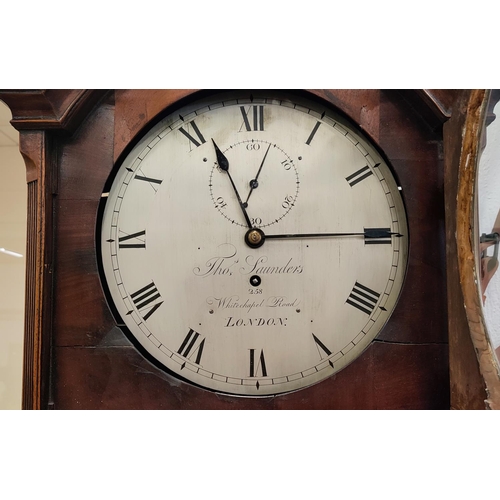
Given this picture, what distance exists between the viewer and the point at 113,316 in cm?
82


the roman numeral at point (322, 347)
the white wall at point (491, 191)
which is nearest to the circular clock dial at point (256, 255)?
the roman numeral at point (322, 347)

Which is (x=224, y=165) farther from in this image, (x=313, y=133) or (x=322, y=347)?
(x=322, y=347)

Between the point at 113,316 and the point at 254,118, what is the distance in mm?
444

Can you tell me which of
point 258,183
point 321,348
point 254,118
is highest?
point 254,118

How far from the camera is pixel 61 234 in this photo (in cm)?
82

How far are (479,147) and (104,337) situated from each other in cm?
70

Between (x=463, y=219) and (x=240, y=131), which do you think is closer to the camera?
(x=463, y=219)

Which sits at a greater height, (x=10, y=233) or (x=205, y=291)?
(x=10, y=233)

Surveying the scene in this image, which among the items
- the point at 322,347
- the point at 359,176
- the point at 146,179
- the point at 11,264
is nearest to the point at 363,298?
the point at 322,347

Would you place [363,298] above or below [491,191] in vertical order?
below

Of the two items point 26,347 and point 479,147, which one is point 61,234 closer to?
point 26,347

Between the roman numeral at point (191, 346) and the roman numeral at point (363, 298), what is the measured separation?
277 mm

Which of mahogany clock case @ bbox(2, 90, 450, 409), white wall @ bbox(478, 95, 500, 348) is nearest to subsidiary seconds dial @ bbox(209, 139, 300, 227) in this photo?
mahogany clock case @ bbox(2, 90, 450, 409)
